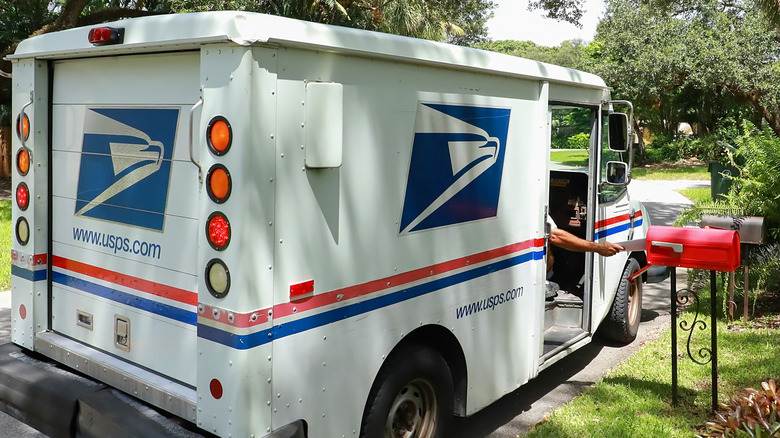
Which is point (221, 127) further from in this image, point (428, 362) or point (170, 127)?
point (428, 362)

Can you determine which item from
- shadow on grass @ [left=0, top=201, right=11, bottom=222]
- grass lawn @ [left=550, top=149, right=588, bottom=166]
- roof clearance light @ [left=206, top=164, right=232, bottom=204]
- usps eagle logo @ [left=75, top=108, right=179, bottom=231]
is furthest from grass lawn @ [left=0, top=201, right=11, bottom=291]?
roof clearance light @ [left=206, top=164, right=232, bottom=204]

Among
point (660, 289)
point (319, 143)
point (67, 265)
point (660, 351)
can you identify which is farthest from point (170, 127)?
point (660, 289)

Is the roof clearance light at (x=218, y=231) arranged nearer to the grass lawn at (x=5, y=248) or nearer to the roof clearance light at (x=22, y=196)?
the roof clearance light at (x=22, y=196)

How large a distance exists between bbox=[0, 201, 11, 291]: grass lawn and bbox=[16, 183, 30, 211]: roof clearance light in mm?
5064

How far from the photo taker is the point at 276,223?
10.0 ft

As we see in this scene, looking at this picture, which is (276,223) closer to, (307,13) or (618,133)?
(618,133)

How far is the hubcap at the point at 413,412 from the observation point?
3.88m

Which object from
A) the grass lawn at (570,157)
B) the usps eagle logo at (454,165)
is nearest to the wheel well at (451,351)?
the usps eagle logo at (454,165)

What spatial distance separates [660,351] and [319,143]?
4459 millimetres

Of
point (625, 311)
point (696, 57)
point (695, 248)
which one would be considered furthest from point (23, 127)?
point (696, 57)

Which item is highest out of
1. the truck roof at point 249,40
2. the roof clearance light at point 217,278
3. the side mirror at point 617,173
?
the truck roof at point 249,40

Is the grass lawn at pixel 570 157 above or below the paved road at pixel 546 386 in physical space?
above

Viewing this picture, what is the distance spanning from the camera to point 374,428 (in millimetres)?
3629

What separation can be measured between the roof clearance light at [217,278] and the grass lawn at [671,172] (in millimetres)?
25932
